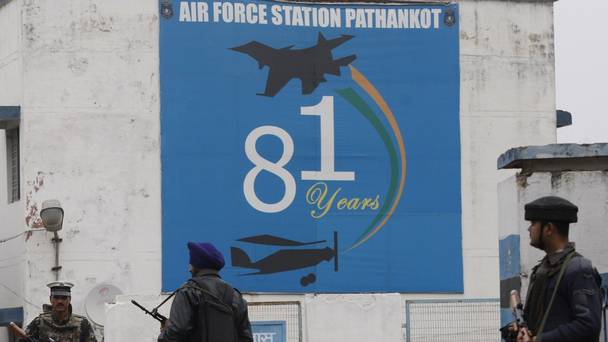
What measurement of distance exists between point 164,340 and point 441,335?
13.3 m

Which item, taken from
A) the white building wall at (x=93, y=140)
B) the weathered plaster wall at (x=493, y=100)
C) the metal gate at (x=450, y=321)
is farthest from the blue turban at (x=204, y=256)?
the weathered plaster wall at (x=493, y=100)

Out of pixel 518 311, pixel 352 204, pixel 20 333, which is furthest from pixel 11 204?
pixel 518 311

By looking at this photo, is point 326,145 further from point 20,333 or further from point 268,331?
point 20,333

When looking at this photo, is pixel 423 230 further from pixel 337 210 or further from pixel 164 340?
pixel 164 340

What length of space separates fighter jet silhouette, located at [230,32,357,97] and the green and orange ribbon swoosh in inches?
19.2

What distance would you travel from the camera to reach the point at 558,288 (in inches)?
348

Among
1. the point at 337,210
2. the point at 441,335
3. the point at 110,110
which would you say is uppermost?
the point at 110,110

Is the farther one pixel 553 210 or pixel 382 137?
pixel 382 137

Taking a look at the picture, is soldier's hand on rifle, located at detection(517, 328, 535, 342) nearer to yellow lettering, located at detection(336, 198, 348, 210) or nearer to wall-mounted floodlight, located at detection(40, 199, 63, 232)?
wall-mounted floodlight, located at detection(40, 199, 63, 232)

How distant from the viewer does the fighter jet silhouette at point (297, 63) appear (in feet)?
97.4

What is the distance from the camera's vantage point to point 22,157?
28797 mm

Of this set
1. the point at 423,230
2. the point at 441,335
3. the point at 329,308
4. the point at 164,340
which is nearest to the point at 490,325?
the point at 441,335

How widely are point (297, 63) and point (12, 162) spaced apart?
6.13 meters

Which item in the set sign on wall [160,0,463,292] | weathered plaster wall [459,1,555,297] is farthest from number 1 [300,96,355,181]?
weathered plaster wall [459,1,555,297]
